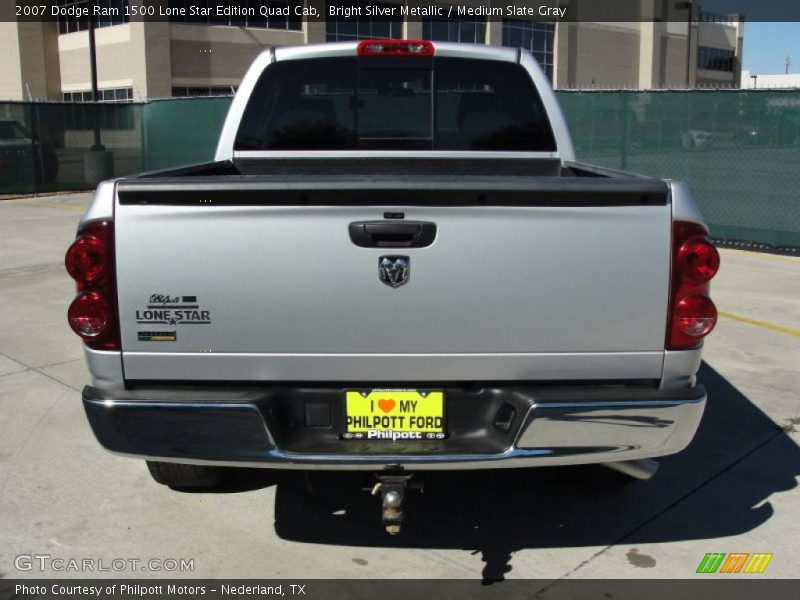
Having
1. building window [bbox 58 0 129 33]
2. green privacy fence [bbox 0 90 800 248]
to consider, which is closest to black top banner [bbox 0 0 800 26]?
building window [bbox 58 0 129 33]

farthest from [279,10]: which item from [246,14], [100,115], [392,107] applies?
[392,107]

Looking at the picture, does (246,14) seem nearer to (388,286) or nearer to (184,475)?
(184,475)

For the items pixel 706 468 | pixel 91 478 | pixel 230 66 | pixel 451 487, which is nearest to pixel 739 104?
pixel 706 468

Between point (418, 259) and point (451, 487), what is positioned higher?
point (418, 259)

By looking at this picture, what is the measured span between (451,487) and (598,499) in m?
0.71

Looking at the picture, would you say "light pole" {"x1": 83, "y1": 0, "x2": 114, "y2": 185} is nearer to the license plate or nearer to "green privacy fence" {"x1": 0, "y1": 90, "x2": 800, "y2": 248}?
"green privacy fence" {"x1": 0, "y1": 90, "x2": 800, "y2": 248}

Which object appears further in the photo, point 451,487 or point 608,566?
point 451,487

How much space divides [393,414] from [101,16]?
36.9 metres

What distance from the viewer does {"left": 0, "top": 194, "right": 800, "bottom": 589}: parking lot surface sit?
12.0ft

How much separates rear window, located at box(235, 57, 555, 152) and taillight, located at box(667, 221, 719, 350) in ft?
6.11

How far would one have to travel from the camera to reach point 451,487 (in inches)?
172

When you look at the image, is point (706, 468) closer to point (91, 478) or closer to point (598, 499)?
point (598, 499)

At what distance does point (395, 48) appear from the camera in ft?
15.6

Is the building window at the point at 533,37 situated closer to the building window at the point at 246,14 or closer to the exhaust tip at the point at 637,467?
the building window at the point at 246,14
